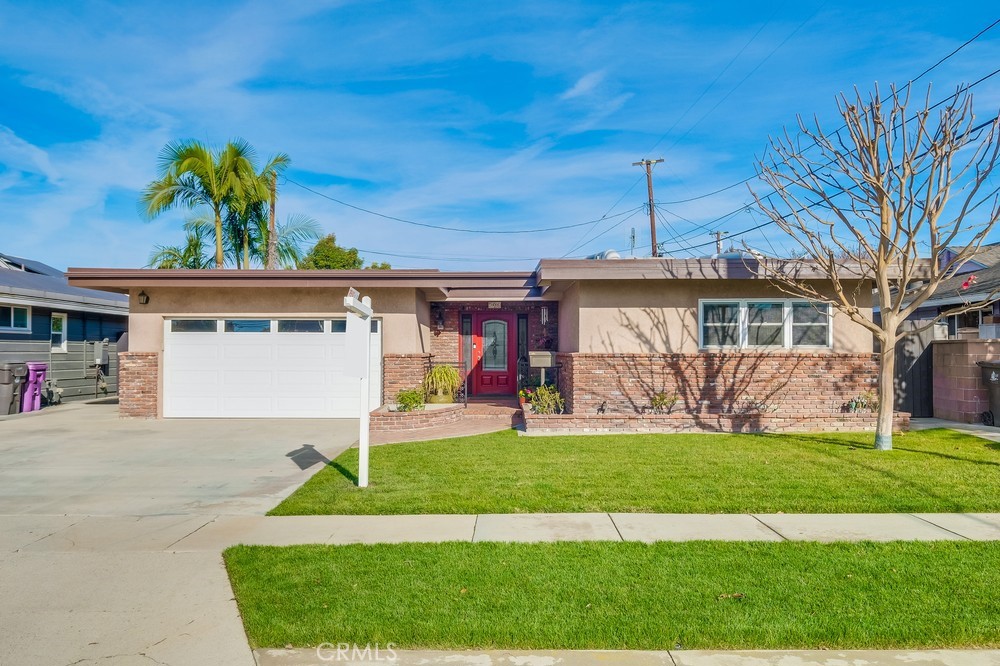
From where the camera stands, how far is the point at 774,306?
12.3m

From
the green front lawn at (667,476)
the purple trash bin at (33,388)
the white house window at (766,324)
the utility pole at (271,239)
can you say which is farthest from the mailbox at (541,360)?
the purple trash bin at (33,388)

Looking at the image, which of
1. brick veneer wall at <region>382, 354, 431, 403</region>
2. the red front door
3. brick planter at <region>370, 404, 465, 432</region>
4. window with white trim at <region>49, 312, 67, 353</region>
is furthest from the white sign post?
window with white trim at <region>49, 312, 67, 353</region>

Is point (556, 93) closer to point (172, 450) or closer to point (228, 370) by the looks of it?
point (228, 370)

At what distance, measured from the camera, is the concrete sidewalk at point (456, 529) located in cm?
548

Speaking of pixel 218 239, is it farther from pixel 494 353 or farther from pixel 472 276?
pixel 472 276

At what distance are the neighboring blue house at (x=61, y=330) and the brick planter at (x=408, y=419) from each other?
10546 millimetres

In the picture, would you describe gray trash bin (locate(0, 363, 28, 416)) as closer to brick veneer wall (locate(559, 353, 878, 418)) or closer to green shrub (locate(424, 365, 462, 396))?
green shrub (locate(424, 365, 462, 396))

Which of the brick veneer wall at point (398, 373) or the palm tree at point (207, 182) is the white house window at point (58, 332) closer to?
the palm tree at point (207, 182)

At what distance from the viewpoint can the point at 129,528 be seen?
6016 mm

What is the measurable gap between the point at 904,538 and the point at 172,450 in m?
9.88

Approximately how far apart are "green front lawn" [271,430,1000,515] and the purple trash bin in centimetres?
1122

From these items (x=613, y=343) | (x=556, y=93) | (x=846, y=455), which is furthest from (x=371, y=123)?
(x=846, y=455)

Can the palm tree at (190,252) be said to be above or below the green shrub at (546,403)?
above

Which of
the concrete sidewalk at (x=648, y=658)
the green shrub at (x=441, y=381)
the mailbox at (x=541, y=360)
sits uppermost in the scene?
the mailbox at (x=541, y=360)
